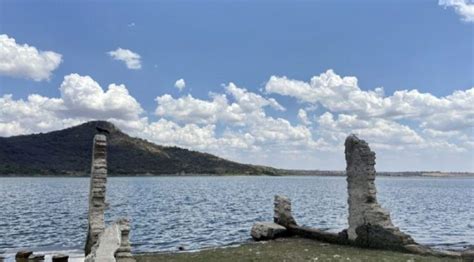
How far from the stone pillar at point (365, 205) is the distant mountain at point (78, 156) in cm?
13801

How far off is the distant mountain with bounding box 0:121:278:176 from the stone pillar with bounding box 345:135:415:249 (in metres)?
138

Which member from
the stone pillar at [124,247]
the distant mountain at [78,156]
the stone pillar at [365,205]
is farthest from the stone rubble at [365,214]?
the distant mountain at [78,156]

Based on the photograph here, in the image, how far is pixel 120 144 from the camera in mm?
169125

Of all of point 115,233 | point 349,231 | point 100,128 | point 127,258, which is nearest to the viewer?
point 115,233

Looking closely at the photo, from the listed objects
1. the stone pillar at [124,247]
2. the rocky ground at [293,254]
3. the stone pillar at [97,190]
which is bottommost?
the rocky ground at [293,254]

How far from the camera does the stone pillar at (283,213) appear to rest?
91.2 ft

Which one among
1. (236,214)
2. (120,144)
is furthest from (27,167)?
(236,214)

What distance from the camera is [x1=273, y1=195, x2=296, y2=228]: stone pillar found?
1094 inches

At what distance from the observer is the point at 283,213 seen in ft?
92.6

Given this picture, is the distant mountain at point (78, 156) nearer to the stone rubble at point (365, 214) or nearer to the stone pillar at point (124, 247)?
the stone rubble at point (365, 214)

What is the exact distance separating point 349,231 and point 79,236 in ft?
58.1

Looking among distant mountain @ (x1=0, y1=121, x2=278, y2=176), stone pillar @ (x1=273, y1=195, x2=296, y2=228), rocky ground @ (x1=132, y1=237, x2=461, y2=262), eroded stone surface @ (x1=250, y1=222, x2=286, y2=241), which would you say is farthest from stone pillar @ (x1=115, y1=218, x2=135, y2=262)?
distant mountain @ (x1=0, y1=121, x2=278, y2=176)

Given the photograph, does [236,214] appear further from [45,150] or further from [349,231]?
[45,150]

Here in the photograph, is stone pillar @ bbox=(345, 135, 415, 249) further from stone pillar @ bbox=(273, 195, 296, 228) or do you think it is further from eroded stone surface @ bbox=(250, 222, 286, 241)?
stone pillar @ bbox=(273, 195, 296, 228)
